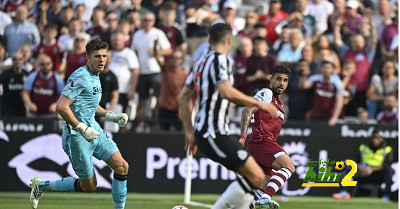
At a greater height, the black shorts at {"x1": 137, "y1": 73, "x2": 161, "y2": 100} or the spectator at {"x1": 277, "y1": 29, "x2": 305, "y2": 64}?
the spectator at {"x1": 277, "y1": 29, "x2": 305, "y2": 64}

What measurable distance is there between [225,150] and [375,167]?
323 inches

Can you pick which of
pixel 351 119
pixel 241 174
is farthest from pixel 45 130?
pixel 241 174

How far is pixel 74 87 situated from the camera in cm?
1171

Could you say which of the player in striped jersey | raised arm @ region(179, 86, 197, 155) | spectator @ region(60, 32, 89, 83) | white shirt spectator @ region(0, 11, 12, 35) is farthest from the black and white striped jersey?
white shirt spectator @ region(0, 11, 12, 35)

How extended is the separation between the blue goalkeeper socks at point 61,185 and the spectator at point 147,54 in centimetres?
643

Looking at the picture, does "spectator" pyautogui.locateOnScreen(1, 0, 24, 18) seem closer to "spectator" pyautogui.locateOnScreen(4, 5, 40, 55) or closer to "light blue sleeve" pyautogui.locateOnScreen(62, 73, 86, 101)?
"spectator" pyautogui.locateOnScreen(4, 5, 40, 55)

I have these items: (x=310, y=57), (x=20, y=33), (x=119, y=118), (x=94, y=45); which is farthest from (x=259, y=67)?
(x=94, y=45)

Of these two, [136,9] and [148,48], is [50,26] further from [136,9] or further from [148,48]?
[136,9]

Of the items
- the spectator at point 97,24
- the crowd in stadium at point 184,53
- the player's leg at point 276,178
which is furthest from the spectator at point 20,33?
the player's leg at point 276,178

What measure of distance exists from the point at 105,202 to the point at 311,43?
20.7 ft

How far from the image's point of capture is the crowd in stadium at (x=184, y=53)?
18688 mm

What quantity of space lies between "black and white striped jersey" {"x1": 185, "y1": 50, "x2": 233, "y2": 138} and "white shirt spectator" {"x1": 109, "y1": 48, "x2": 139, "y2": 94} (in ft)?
28.0

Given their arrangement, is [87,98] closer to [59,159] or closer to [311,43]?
[59,159]

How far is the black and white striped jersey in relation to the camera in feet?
33.9
